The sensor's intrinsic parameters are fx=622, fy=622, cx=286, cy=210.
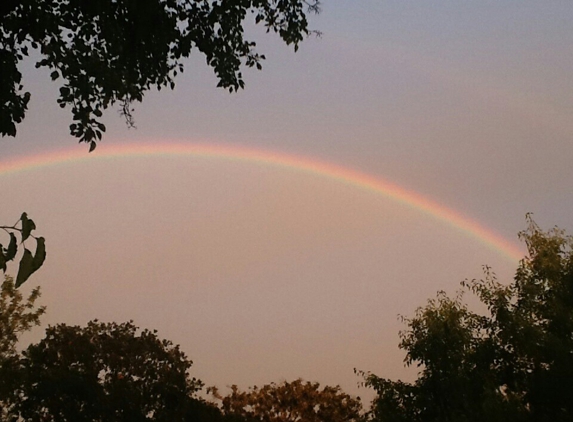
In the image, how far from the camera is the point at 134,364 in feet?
109

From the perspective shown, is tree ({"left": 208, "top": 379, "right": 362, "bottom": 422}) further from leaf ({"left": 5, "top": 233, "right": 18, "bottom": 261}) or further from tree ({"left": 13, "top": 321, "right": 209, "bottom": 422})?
leaf ({"left": 5, "top": 233, "right": 18, "bottom": 261})

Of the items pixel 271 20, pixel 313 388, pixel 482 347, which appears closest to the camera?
pixel 271 20

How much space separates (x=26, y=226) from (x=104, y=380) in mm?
32921

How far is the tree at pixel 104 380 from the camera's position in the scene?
31031mm

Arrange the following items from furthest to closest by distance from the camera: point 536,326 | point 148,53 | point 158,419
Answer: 1. point 158,419
2. point 536,326
3. point 148,53

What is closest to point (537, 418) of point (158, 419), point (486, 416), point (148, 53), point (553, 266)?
point (486, 416)

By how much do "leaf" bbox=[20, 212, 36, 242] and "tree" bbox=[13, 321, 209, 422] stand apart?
1240 inches

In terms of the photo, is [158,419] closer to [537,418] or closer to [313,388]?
[313,388]

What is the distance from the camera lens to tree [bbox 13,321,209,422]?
31.0 metres

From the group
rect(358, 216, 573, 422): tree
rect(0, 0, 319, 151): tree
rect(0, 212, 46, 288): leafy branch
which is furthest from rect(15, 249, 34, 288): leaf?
rect(358, 216, 573, 422): tree

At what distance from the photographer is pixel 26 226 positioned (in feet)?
7.57

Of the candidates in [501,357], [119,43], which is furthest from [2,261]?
[501,357]

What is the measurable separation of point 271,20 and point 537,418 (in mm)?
13176

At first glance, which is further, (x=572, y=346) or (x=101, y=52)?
(x=572, y=346)
